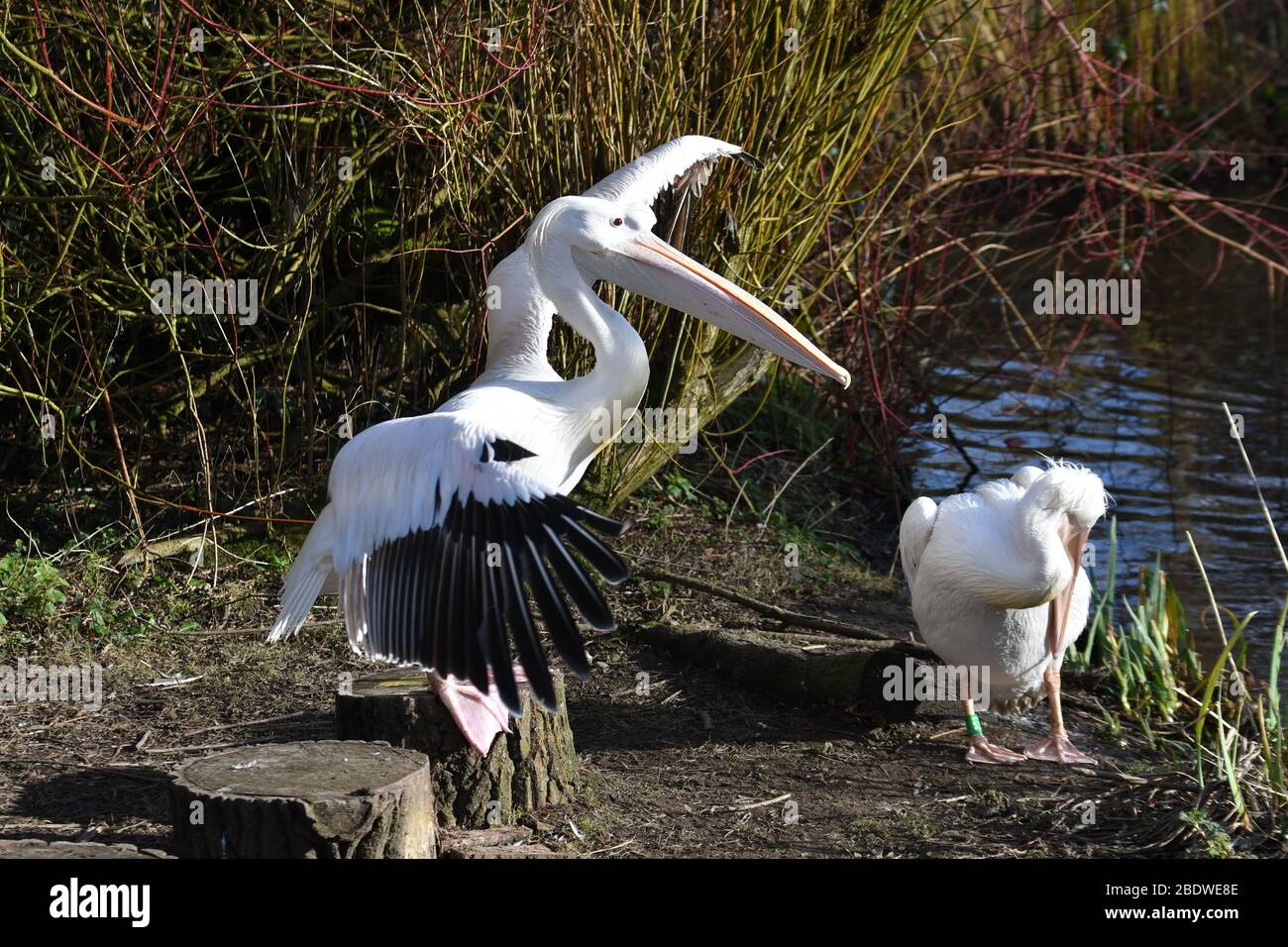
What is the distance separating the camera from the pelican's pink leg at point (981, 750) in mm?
4355

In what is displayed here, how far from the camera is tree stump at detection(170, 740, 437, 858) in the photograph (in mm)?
3070

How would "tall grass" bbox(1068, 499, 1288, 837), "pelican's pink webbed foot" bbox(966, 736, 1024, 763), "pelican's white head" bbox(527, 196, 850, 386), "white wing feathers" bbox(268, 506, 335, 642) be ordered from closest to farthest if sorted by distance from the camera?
"tall grass" bbox(1068, 499, 1288, 837) < "white wing feathers" bbox(268, 506, 335, 642) < "pelican's white head" bbox(527, 196, 850, 386) < "pelican's pink webbed foot" bbox(966, 736, 1024, 763)

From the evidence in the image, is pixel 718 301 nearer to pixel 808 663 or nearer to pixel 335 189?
pixel 808 663

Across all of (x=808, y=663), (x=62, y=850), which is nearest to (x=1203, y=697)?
(x=808, y=663)

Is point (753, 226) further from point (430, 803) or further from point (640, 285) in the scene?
point (430, 803)

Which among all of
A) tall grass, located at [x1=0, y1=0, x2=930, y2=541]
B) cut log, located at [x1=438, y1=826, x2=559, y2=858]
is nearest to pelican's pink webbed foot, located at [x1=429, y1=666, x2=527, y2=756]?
cut log, located at [x1=438, y1=826, x2=559, y2=858]

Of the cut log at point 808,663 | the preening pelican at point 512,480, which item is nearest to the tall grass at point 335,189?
the preening pelican at point 512,480

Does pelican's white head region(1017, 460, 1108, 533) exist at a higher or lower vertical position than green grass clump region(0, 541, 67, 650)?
higher

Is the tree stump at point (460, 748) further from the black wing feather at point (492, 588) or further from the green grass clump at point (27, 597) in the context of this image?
the green grass clump at point (27, 597)

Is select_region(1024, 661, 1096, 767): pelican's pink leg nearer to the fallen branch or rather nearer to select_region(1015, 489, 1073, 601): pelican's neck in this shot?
select_region(1015, 489, 1073, 601): pelican's neck
